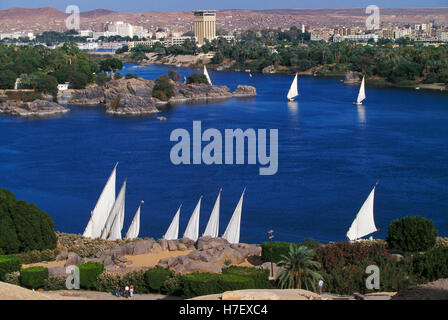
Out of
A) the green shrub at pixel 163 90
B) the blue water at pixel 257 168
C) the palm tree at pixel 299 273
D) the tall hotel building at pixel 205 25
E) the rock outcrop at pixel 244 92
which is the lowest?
the blue water at pixel 257 168

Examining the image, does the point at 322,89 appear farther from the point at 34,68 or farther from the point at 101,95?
the point at 34,68

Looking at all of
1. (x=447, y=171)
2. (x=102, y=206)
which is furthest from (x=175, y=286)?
(x=447, y=171)

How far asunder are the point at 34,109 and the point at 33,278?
24.4m

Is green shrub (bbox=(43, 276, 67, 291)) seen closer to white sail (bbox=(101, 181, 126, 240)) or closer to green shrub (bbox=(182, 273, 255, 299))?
green shrub (bbox=(182, 273, 255, 299))

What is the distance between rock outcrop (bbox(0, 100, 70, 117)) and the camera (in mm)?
31547

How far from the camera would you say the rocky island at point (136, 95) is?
32250 millimetres

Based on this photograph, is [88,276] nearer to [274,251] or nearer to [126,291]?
[126,291]

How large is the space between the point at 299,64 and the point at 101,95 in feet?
64.6

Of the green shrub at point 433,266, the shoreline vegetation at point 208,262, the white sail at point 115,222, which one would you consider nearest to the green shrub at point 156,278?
the shoreline vegetation at point 208,262

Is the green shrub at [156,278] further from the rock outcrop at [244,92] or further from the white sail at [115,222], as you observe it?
the rock outcrop at [244,92]

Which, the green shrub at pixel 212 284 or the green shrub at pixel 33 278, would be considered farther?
the green shrub at pixel 33 278

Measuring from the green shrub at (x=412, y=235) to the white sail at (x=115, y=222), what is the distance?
508 cm

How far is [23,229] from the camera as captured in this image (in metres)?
10.4

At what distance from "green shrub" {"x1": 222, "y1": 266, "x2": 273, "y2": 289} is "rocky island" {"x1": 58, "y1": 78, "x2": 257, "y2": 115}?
24078 mm
